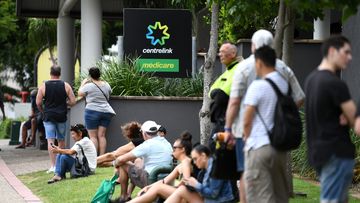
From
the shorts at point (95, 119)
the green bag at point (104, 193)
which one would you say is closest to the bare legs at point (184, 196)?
the green bag at point (104, 193)

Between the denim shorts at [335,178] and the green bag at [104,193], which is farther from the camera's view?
the green bag at [104,193]

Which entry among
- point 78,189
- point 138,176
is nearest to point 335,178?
point 138,176

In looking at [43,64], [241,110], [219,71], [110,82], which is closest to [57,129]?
[110,82]

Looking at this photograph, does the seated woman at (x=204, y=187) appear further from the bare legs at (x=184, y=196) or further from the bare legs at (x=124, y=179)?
the bare legs at (x=124, y=179)

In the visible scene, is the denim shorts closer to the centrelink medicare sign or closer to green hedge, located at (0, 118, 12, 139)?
the centrelink medicare sign

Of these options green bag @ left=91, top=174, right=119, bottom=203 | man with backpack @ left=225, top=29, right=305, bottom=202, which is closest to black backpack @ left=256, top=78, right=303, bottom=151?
man with backpack @ left=225, top=29, right=305, bottom=202

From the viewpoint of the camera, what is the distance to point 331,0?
25.5 ft

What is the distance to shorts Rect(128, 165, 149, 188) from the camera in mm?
11258

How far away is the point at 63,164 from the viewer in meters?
14.7

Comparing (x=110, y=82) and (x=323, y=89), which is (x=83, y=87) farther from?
(x=323, y=89)

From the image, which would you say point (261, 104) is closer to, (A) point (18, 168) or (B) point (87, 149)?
(B) point (87, 149)

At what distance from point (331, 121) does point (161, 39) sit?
11746mm

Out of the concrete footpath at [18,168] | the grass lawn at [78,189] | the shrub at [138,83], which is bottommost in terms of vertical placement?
the concrete footpath at [18,168]

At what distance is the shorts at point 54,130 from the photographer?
52.1ft
